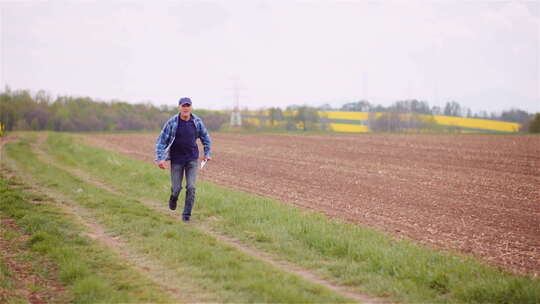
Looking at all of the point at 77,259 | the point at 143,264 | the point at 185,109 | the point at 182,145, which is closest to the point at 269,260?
the point at 143,264

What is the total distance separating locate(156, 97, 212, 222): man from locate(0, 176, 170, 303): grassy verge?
80.5 inches

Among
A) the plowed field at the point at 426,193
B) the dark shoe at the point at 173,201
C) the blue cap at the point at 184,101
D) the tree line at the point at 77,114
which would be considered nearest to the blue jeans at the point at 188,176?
the dark shoe at the point at 173,201

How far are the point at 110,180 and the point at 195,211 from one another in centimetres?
678

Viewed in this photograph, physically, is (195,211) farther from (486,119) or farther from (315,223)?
(486,119)

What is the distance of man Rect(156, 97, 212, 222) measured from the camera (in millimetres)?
9836

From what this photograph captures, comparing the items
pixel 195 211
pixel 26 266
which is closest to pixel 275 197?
pixel 195 211

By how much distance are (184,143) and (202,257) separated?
3.09 meters

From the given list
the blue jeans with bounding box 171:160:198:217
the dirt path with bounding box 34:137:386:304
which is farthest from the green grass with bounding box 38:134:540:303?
the blue jeans with bounding box 171:160:198:217

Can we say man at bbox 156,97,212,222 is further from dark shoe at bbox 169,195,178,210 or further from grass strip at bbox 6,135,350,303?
grass strip at bbox 6,135,350,303

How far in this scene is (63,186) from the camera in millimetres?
15039

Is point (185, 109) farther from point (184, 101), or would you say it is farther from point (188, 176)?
point (188, 176)

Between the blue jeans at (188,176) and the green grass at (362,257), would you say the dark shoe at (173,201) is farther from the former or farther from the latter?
the green grass at (362,257)

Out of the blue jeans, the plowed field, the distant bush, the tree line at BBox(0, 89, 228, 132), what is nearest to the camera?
the plowed field

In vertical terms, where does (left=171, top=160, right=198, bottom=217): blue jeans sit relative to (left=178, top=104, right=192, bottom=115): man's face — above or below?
below
